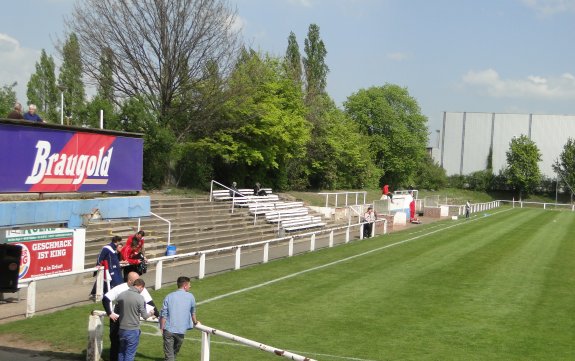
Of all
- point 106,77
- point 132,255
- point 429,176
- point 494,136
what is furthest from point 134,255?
point 494,136

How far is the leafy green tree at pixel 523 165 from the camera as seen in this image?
296ft

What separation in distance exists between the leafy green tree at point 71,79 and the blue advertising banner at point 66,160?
7.50 m

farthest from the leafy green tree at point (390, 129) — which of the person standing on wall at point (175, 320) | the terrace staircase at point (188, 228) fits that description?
the person standing on wall at point (175, 320)

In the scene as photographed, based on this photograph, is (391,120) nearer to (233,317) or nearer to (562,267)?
(562,267)

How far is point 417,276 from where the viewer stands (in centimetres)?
1856

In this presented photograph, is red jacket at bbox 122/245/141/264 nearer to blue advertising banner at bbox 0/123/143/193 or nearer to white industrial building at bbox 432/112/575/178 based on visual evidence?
blue advertising banner at bbox 0/123/143/193

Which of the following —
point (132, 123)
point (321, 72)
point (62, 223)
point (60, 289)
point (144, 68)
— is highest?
point (321, 72)

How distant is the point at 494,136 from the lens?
97.4 meters

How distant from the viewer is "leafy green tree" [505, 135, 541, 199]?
90.2 metres

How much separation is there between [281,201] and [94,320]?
86.7ft

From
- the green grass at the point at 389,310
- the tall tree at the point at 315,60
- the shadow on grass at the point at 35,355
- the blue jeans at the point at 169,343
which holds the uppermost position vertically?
the tall tree at the point at 315,60

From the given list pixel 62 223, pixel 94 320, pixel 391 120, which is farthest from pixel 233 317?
pixel 391 120

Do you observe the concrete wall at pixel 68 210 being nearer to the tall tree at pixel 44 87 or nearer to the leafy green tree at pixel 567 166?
the tall tree at pixel 44 87

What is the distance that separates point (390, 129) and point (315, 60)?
63.0ft
